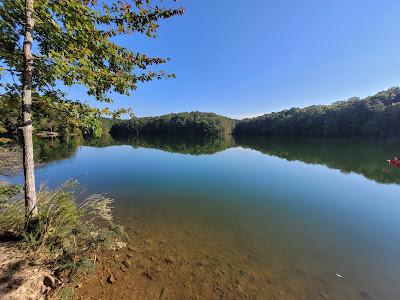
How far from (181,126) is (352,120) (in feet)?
260

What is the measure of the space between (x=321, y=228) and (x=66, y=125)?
8.79 metres

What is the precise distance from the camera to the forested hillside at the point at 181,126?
115812 millimetres

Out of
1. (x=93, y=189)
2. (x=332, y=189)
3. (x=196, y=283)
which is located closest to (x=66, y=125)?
(x=196, y=283)

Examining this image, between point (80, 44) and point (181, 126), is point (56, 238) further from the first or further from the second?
point (181, 126)

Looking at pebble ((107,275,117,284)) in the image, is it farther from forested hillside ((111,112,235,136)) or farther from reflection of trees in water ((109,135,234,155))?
forested hillside ((111,112,235,136))

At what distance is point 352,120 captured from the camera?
69.3 m

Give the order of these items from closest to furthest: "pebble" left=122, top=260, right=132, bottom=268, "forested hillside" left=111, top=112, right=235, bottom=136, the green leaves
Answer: the green leaves → "pebble" left=122, top=260, right=132, bottom=268 → "forested hillside" left=111, top=112, right=235, bottom=136

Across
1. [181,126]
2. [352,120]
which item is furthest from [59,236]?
[181,126]

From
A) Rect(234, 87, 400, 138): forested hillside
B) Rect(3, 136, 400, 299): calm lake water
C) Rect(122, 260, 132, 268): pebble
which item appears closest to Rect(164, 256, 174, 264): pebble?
Rect(3, 136, 400, 299): calm lake water

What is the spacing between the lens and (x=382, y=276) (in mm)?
5551

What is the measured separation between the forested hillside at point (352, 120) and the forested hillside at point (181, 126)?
28.5 metres

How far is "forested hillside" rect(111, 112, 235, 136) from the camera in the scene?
11581cm

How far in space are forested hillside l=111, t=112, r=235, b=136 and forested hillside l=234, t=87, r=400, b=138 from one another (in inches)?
1124

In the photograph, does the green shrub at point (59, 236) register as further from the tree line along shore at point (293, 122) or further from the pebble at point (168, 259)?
the tree line along shore at point (293, 122)
